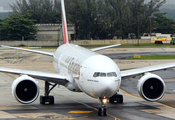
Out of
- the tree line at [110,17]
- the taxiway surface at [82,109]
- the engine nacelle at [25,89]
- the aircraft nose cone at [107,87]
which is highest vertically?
the tree line at [110,17]

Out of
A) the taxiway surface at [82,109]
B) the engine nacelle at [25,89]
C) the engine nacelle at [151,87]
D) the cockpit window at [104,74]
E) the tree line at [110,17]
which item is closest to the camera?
the cockpit window at [104,74]

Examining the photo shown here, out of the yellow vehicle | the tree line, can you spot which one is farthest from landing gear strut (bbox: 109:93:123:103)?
the tree line

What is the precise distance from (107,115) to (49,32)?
381 feet

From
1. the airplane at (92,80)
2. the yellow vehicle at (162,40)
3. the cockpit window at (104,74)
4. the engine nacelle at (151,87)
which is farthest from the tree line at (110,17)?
the cockpit window at (104,74)

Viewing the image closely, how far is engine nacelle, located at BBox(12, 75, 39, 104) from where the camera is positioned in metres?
22.4

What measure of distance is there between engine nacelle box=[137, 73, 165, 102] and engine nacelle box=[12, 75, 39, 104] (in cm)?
683

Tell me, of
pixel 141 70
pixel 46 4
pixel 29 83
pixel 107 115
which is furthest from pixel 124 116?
pixel 46 4

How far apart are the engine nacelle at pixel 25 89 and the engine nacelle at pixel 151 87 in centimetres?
683

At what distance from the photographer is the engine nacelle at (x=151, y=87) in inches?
899

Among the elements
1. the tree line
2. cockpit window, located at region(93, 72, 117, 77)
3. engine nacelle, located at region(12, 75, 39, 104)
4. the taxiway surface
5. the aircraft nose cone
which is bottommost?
the taxiway surface

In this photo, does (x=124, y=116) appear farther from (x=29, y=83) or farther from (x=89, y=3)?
(x=89, y=3)

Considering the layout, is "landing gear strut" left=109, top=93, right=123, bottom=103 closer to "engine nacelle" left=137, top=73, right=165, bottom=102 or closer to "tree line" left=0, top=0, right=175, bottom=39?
"engine nacelle" left=137, top=73, right=165, bottom=102

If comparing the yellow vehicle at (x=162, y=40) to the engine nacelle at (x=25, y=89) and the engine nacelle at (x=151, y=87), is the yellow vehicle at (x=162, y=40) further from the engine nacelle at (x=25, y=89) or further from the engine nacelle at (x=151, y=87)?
the engine nacelle at (x=25, y=89)

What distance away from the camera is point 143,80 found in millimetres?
22797
